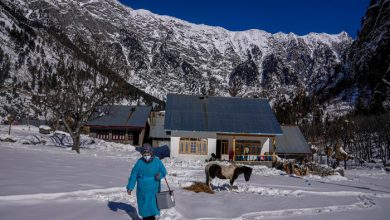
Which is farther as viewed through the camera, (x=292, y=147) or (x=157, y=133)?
(x=157, y=133)

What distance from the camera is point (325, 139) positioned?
249 feet

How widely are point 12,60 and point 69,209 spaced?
16482cm

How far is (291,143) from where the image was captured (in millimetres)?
44188

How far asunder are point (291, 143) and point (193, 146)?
13.0m

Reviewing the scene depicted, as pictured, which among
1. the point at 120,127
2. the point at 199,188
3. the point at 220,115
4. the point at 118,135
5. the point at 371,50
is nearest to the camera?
the point at 199,188

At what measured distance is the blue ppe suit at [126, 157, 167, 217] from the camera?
27.1ft

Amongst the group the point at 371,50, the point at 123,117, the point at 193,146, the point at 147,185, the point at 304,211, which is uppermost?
the point at 371,50

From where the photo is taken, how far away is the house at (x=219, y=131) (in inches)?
1439

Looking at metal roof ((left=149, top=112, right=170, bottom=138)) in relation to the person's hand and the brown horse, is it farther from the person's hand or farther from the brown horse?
the person's hand

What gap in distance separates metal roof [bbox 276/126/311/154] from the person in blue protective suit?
3542 centimetres

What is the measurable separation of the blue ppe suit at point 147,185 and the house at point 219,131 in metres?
26.5

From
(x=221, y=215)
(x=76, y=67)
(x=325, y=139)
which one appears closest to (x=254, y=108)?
(x=76, y=67)

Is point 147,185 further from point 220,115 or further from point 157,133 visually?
point 157,133

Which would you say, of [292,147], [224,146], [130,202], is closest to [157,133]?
[224,146]
